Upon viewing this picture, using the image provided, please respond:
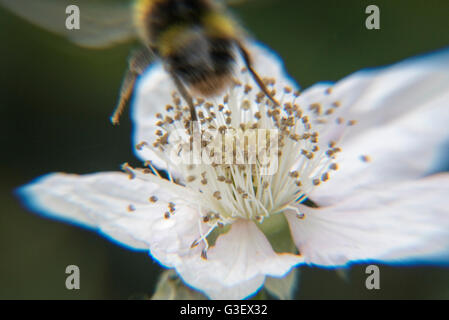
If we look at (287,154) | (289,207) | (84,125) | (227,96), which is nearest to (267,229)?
(289,207)

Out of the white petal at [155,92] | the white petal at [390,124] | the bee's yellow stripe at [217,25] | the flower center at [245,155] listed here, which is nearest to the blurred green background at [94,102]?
the white petal at [155,92]

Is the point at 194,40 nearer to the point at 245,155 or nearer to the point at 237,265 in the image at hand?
the point at 245,155

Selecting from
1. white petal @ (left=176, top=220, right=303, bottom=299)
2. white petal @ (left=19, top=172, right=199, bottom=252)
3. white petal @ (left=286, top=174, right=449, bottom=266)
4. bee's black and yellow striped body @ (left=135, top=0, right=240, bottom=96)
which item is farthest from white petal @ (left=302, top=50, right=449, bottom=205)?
bee's black and yellow striped body @ (left=135, top=0, right=240, bottom=96)

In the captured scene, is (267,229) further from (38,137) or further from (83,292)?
(38,137)

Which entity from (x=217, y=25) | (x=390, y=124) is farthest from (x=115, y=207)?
(x=390, y=124)
